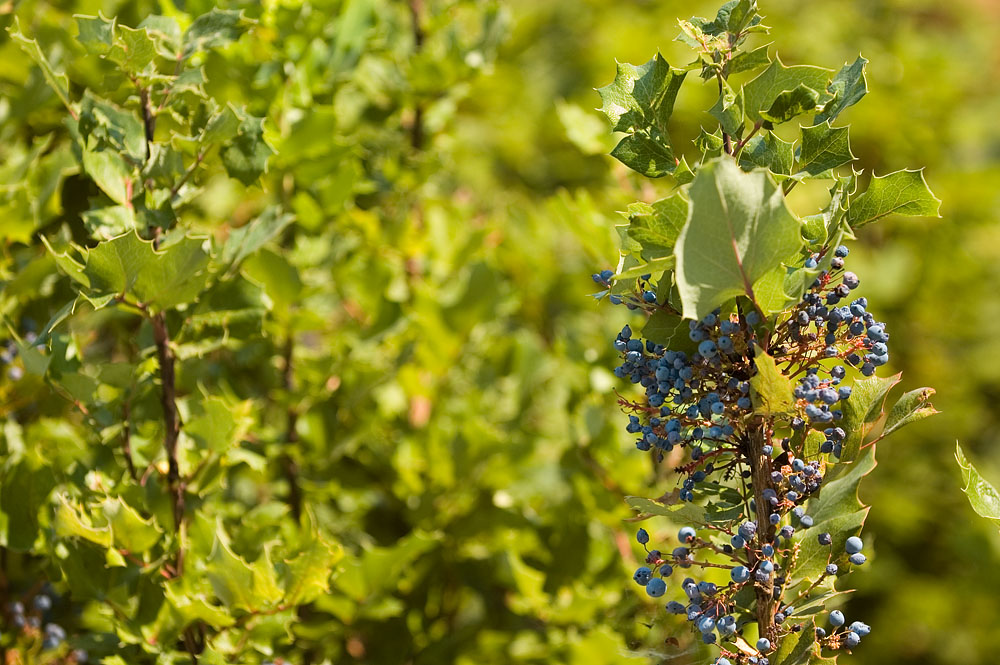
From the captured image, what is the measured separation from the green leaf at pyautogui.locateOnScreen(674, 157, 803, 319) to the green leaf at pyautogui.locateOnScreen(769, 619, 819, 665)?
316 mm

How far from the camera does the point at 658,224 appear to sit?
0.83m

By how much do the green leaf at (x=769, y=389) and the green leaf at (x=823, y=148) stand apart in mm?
203

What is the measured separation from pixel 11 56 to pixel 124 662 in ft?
3.42

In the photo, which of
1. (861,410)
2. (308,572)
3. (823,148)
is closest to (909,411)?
(861,410)

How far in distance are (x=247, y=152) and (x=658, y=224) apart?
53 centimetres

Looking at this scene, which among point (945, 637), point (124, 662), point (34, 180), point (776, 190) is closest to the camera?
point (776, 190)

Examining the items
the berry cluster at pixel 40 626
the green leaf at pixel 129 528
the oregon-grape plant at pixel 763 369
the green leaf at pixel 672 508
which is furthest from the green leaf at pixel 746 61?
the berry cluster at pixel 40 626

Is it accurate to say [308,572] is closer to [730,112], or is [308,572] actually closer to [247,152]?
[247,152]

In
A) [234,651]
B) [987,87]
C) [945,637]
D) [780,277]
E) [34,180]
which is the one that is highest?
[780,277]

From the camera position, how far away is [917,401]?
0.88 m

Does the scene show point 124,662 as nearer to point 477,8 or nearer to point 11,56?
point 11,56

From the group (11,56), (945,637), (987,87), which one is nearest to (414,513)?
(11,56)

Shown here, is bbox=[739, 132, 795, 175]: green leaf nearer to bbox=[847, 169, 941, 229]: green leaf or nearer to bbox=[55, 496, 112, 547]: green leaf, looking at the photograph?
bbox=[847, 169, 941, 229]: green leaf

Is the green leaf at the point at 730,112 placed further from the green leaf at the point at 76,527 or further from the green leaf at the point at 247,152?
the green leaf at the point at 76,527
